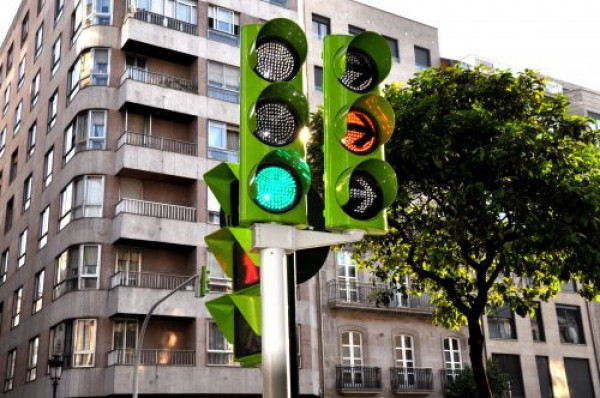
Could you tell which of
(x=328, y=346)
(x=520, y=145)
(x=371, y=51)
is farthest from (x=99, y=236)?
(x=371, y=51)

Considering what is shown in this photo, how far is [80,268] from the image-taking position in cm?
2930

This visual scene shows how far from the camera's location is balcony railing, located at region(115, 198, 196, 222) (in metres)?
29.8

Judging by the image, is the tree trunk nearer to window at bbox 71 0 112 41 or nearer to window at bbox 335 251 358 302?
window at bbox 335 251 358 302

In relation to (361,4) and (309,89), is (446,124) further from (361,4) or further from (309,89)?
(361,4)

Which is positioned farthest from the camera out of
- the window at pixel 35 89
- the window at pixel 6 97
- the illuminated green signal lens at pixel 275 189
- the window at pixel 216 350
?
the window at pixel 6 97

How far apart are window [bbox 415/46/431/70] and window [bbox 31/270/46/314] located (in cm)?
2237

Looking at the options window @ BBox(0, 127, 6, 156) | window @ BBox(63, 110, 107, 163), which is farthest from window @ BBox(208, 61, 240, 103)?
window @ BBox(0, 127, 6, 156)

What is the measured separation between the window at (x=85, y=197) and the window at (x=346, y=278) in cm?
1101

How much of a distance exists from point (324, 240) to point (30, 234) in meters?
35.3

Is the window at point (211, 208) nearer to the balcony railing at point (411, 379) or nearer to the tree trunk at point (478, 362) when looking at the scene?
the balcony railing at point (411, 379)

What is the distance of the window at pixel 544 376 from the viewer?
38438 millimetres

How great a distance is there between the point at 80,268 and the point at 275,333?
2789 centimetres

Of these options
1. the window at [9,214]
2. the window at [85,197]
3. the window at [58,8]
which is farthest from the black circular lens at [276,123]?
the window at [9,214]

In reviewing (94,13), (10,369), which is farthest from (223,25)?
(10,369)
